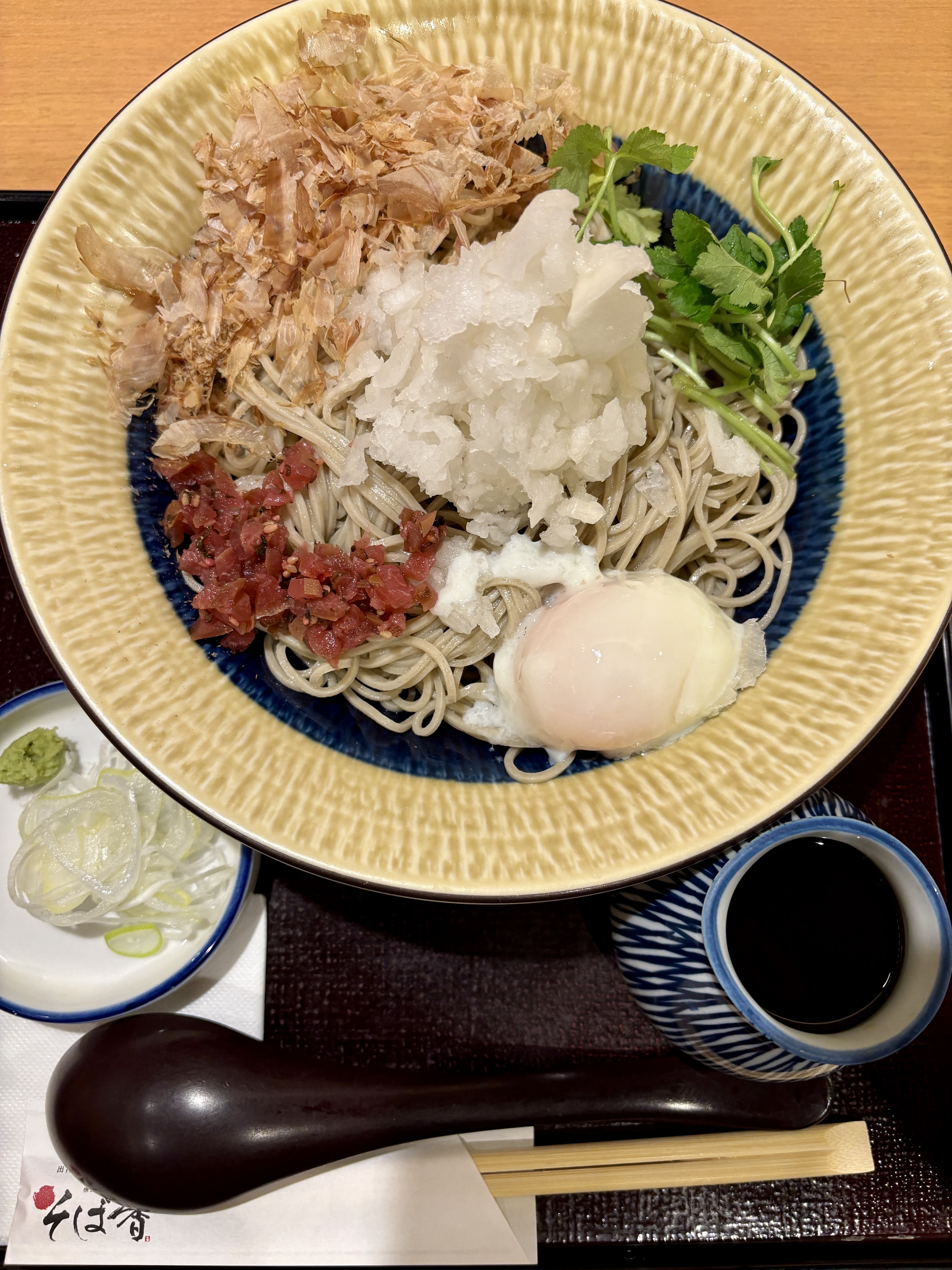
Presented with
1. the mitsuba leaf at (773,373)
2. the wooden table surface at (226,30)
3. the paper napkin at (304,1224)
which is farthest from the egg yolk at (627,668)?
the wooden table surface at (226,30)

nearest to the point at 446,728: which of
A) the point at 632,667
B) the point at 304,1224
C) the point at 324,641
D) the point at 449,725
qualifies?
the point at 449,725

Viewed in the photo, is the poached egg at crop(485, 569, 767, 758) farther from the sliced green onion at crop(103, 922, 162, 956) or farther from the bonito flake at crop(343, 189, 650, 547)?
the sliced green onion at crop(103, 922, 162, 956)


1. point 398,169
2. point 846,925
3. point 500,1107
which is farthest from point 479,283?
point 500,1107

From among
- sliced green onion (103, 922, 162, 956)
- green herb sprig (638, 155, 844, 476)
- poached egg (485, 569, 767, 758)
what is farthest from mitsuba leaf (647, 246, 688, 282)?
sliced green onion (103, 922, 162, 956)

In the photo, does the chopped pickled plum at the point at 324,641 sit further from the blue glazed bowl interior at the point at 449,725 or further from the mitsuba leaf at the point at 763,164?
the mitsuba leaf at the point at 763,164

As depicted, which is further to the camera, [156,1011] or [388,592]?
[156,1011]

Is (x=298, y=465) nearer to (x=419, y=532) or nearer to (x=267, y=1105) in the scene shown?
(x=419, y=532)
